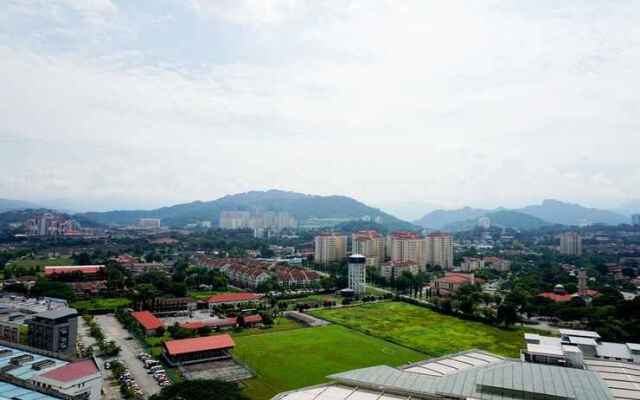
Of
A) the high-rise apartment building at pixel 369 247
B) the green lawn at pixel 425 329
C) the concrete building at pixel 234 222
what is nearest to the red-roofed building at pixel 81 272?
the green lawn at pixel 425 329

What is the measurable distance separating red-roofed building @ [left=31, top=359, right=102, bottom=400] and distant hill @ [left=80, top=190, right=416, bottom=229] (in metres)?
135

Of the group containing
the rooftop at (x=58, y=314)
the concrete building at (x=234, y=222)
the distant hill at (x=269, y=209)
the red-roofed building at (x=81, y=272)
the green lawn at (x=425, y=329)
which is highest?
the distant hill at (x=269, y=209)

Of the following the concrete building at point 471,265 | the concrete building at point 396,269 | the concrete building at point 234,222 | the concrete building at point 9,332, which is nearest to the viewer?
the concrete building at point 9,332

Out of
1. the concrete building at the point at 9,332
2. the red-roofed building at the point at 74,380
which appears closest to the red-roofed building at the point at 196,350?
the red-roofed building at the point at 74,380

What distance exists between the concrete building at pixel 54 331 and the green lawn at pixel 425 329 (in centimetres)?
1363

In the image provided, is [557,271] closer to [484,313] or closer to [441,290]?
[441,290]

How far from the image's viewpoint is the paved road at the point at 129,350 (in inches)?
623

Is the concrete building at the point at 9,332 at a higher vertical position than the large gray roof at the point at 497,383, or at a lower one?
lower

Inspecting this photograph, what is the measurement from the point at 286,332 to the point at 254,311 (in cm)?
508

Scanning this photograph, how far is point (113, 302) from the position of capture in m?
30.7

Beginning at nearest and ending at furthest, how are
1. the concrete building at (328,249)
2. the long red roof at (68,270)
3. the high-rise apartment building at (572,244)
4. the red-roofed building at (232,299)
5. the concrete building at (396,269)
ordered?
the red-roofed building at (232,299) < the long red roof at (68,270) < the concrete building at (396,269) < the concrete building at (328,249) < the high-rise apartment building at (572,244)

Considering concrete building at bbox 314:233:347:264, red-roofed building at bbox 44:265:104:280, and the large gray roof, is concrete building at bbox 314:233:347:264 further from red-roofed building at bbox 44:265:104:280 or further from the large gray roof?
the large gray roof

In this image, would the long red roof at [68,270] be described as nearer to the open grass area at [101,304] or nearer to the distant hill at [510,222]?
the open grass area at [101,304]

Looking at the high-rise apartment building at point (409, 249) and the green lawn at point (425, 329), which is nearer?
the green lawn at point (425, 329)
